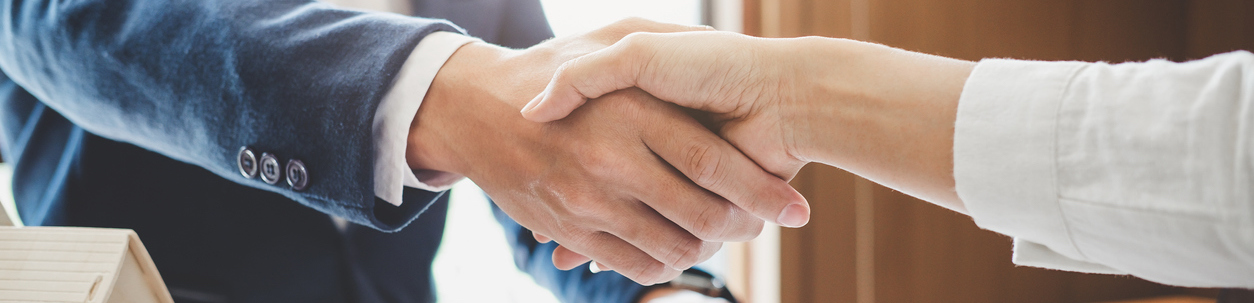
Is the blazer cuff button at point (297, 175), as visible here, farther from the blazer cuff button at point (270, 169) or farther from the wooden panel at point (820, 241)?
the wooden panel at point (820, 241)

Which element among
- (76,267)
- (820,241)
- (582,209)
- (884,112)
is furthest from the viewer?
(820,241)

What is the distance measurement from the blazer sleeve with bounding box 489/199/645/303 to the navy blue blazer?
0.46 metres

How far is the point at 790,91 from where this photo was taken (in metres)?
0.60

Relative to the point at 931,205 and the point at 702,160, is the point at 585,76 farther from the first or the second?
the point at 931,205

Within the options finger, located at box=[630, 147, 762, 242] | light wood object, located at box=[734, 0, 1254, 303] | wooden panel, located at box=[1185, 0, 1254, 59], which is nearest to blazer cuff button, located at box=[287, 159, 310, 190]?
finger, located at box=[630, 147, 762, 242]

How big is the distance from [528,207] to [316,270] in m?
0.44

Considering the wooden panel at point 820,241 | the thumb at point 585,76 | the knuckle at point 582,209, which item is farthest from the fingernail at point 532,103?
the wooden panel at point 820,241

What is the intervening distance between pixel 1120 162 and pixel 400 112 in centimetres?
61

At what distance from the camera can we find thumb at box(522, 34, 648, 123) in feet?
1.98

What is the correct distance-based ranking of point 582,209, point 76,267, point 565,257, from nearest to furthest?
point 76,267, point 582,209, point 565,257

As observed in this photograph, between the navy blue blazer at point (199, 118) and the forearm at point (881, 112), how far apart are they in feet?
1.30

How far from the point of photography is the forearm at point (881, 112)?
1.69 ft

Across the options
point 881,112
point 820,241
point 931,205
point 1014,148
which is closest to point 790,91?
point 881,112

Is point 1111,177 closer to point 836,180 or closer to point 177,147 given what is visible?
point 177,147
